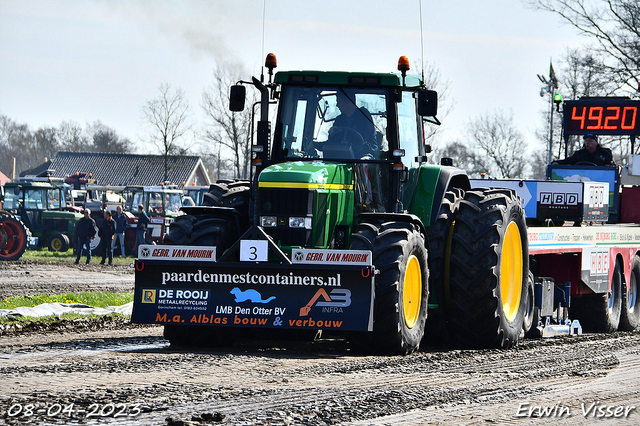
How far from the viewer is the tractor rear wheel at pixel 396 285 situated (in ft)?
27.4

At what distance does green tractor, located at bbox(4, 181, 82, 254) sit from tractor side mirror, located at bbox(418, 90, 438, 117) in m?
24.1

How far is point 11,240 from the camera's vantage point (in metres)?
27.4

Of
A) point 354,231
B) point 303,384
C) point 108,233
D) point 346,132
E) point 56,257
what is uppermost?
point 346,132

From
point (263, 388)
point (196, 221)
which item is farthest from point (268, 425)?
point (196, 221)

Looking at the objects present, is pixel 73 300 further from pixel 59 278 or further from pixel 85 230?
pixel 85 230

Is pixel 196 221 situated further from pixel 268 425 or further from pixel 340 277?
pixel 268 425

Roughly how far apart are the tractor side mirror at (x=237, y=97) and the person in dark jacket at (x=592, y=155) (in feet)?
27.6

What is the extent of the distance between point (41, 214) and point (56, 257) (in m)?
2.82

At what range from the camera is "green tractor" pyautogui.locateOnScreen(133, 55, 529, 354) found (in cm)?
845

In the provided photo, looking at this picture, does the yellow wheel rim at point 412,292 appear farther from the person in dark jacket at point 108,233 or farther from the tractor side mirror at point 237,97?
the person in dark jacket at point 108,233

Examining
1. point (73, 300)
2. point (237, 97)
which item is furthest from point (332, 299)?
point (73, 300)

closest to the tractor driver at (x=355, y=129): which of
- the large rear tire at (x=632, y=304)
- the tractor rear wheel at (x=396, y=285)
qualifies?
the tractor rear wheel at (x=396, y=285)

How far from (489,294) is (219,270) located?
9.55 ft

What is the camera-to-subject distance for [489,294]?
948cm
